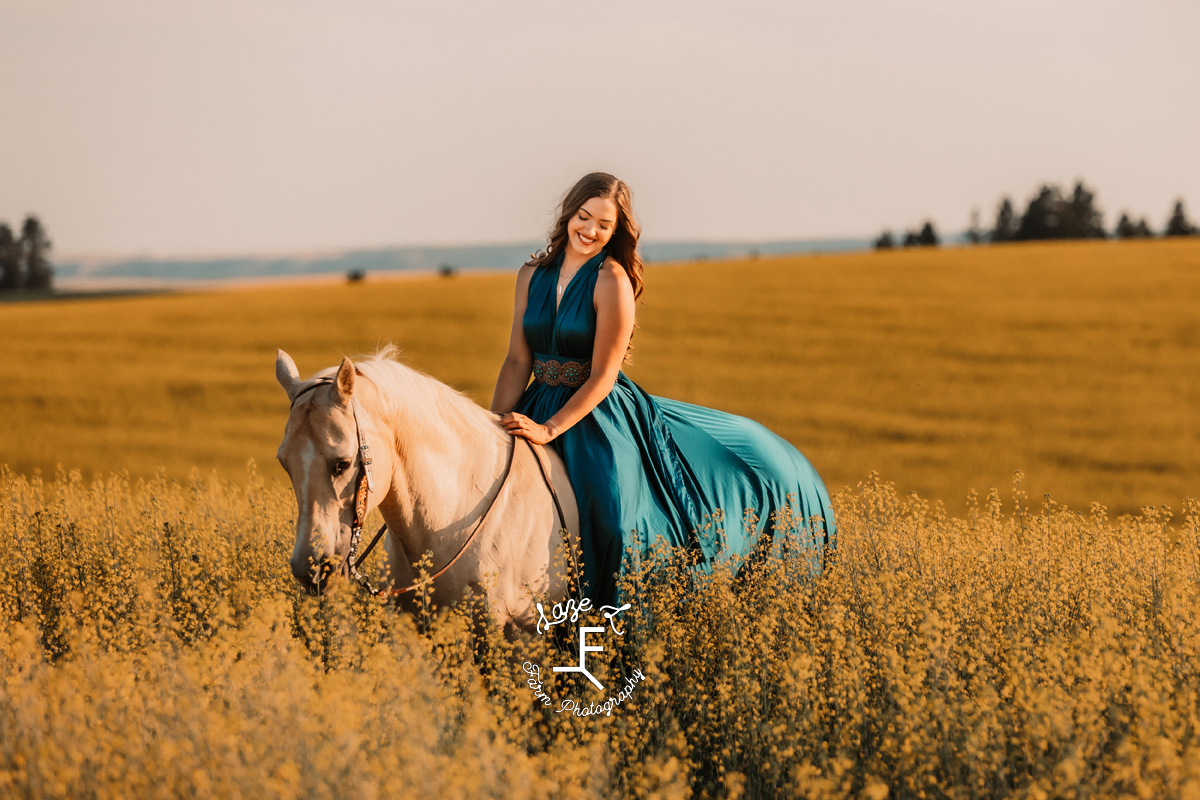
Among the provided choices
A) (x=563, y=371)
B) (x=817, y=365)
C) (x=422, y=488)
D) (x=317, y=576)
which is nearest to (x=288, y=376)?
(x=422, y=488)

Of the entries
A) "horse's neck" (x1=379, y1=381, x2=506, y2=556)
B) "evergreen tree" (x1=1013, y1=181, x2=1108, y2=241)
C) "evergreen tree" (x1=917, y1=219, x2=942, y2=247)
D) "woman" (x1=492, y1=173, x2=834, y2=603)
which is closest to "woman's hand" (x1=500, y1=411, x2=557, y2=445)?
"woman" (x1=492, y1=173, x2=834, y2=603)

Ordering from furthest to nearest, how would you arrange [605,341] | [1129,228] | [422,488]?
[1129,228]
[605,341]
[422,488]

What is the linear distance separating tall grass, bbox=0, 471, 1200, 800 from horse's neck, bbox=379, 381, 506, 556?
0.35m

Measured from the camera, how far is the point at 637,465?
4.17 metres

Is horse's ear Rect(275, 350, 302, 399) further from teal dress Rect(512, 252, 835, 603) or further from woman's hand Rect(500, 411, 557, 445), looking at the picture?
teal dress Rect(512, 252, 835, 603)

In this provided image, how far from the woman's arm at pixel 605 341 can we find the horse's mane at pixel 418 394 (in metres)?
0.38

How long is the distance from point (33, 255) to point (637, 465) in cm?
8191

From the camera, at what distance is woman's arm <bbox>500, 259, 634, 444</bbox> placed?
13.3 feet

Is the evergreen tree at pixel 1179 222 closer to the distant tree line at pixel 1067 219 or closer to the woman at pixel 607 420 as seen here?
the distant tree line at pixel 1067 219

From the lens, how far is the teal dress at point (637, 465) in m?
3.97

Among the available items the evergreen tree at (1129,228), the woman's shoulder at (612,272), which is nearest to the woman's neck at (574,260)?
the woman's shoulder at (612,272)

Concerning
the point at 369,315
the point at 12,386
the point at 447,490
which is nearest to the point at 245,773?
the point at 447,490

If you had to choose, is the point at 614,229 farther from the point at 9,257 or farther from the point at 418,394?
the point at 9,257

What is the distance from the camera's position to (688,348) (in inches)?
848
